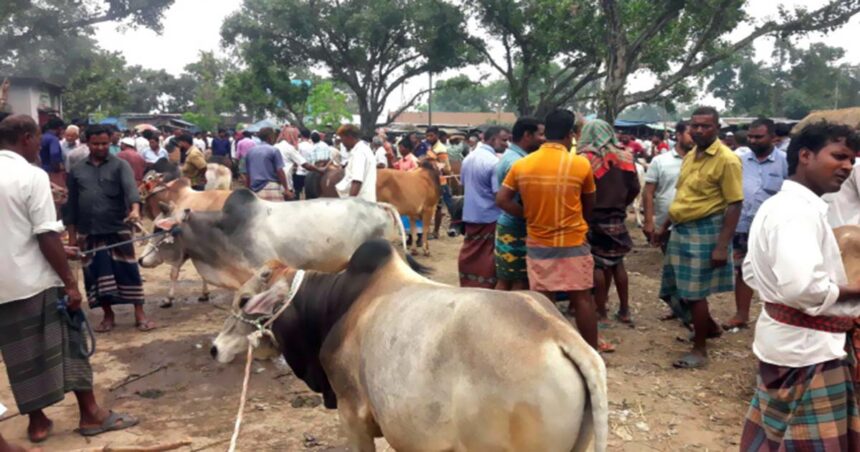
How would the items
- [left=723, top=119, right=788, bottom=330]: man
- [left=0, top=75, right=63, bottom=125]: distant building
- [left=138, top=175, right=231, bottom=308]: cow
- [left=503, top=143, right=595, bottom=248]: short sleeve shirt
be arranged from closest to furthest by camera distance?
[left=503, top=143, right=595, bottom=248]: short sleeve shirt → [left=723, top=119, right=788, bottom=330]: man → [left=138, top=175, right=231, bottom=308]: cow → [left=0, top=75, right=63, bottom=125]: distant building

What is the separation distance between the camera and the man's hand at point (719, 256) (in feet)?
16.1

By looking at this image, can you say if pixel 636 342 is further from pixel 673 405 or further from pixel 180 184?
pixel 180 184

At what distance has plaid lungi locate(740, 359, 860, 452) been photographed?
2.60 m

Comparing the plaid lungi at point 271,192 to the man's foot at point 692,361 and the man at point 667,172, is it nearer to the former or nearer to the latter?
the man at point 667,172

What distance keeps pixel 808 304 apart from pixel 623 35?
12898mm

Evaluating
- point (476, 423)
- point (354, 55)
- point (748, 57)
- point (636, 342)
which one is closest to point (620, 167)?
point (636, 342)

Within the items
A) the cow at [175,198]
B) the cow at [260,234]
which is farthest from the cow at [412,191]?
the cow at [260,234]

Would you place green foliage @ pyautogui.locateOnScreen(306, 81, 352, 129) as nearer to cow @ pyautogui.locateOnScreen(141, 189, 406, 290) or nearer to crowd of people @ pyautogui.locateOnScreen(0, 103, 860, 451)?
crowd of people @ pyautogui.locateOnScreen(0, 103, 860, 451)

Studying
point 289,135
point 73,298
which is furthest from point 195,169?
point 73,298

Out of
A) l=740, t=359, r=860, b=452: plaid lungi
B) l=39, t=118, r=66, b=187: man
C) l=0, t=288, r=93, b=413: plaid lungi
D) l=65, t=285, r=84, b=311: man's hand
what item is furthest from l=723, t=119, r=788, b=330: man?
l=39, t=118, r=66, b=187: man

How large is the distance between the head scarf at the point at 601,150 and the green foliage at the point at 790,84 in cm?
3690

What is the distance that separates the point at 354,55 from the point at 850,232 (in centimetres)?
2443

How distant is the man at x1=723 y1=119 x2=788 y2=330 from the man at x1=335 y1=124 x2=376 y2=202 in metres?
3.75

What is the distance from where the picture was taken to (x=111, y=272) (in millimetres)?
6070
